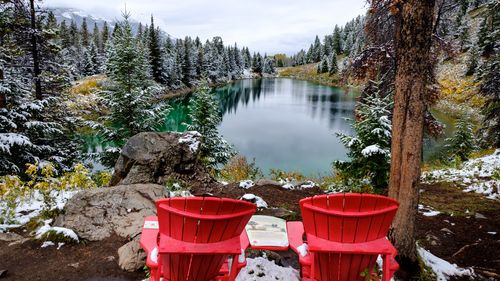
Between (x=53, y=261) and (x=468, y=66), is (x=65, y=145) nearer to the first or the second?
(x=53, y=261)

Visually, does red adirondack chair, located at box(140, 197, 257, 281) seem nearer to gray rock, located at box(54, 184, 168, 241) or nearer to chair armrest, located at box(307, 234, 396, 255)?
chair armrest, located at box(307, 234, 396, 255)

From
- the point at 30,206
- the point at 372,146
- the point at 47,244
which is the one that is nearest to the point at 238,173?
the point at 372,146

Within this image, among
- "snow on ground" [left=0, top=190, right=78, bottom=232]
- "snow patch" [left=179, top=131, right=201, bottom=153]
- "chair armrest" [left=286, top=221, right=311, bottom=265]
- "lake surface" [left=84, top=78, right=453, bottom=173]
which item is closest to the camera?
"chair armrest" [left=286, top=221, right=311, bottom=265]

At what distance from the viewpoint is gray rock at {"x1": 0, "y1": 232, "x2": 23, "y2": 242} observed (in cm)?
371

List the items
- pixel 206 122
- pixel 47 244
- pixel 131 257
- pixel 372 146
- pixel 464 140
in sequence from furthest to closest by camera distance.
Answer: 1. pixel 464 140
2. pixel 206 122
3. pixel 372 146
4. pixel 47 244
5. pixel 131 257

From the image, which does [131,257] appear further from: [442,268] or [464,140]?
[464,140]

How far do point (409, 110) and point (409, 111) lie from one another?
0.04 ft

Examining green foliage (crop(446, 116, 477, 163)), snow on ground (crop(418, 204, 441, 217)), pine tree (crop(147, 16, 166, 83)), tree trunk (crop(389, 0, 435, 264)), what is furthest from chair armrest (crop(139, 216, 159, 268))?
pine tree (crop(147, 16, 166, 83))

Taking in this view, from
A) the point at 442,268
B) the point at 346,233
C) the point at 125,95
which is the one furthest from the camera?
the point at 125,95

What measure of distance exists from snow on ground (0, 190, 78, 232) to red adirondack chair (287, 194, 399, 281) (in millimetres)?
4370

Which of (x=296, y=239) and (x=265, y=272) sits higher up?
(x=296, y=239)

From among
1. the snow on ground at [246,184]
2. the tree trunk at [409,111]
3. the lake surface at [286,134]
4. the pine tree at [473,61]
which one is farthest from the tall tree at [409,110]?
the pine tree at [473,61]

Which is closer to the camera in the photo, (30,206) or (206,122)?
(30,206)

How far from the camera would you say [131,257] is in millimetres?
3215
